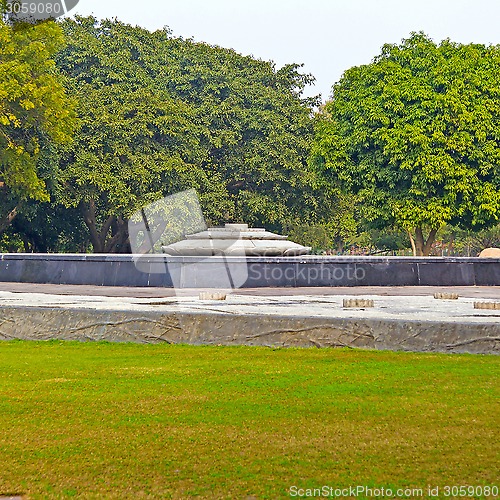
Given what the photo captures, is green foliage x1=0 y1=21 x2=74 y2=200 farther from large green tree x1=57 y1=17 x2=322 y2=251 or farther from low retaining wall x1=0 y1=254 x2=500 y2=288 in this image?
low retaining wall x1=0 y1=254 x2=500 y2=288

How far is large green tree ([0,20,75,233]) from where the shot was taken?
82.1ft

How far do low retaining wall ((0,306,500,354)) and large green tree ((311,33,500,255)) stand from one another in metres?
23.8

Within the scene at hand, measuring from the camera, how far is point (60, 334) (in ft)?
25.0

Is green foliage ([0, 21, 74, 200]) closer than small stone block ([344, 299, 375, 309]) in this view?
No

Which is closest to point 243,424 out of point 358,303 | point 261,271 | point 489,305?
point 358,303

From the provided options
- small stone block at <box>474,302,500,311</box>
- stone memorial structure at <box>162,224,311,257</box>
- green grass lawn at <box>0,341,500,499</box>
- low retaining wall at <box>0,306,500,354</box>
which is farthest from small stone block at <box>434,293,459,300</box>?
stone memorial structure at <box>162,224,311,257</box>

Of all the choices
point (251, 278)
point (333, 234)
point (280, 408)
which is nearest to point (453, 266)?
point (251, 278)

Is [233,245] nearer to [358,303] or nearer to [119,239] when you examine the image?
[358,303]

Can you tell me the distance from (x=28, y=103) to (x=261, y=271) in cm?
1377

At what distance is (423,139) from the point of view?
1175 inches

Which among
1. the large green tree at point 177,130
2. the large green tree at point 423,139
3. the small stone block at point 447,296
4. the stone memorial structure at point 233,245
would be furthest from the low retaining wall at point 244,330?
the large green tree at point 423,139

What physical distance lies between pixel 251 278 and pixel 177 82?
22.8m

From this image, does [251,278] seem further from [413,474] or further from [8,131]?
[8,131]

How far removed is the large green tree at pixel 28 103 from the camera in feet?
82.1
